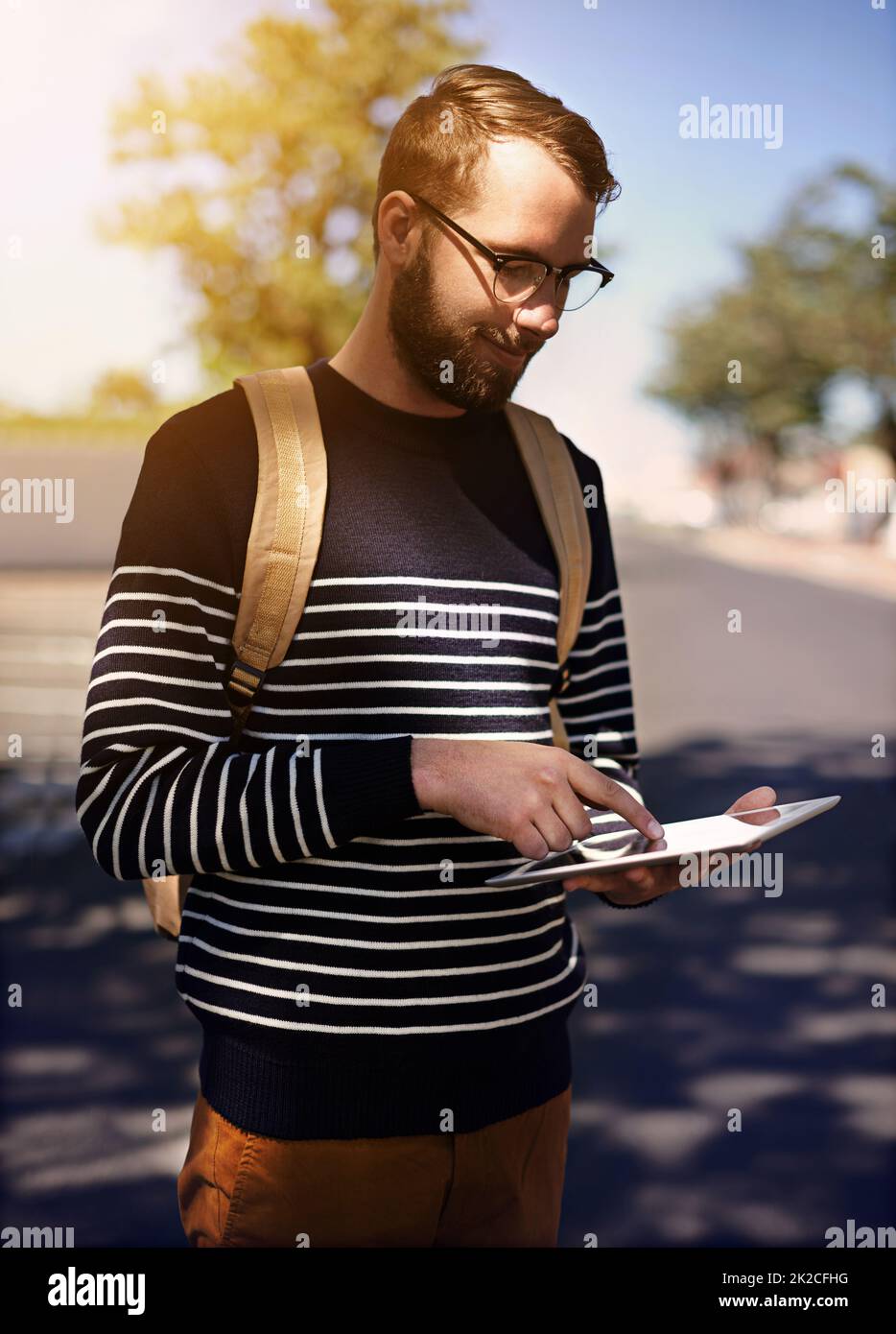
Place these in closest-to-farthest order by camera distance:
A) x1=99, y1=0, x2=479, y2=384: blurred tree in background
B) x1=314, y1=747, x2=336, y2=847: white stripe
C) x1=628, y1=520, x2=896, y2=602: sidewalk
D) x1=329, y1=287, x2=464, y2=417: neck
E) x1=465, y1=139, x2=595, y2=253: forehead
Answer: x1=314, y1=747, x2=336, y2=847: white stripe < x1=465, y1=139, x2=595, y2=253: forehead < x1=329, y1=287, x2=464, y2=417: neck < x1=99, y1=0, x2=479, y2=384: blurred tree in background < x1=628, y1=520, x2=896, y2=602: sidewalk

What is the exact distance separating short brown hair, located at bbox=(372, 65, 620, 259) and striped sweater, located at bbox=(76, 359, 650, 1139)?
0.91ft

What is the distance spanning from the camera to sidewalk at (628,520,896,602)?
27453mm

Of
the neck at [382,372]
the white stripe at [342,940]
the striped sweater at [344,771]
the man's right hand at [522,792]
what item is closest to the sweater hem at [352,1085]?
the striped sweater at [344,771]

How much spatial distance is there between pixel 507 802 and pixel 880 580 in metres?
27.4

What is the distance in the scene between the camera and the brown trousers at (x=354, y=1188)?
5.42ft

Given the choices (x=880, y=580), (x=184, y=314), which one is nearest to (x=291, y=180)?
(x=184, y=314)

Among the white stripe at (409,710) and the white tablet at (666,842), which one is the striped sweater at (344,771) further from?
the white tablet at (666,842)

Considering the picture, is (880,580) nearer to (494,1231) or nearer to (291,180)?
(291,180)

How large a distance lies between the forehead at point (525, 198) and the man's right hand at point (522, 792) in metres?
0.61

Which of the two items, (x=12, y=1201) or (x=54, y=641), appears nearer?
(x=12, y=1201)

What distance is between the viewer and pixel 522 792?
4.56ft

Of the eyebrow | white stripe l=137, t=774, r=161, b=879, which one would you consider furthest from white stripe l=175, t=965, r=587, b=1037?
the eyebrow

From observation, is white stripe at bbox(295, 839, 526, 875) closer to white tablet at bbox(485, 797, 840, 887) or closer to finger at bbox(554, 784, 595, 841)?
white tablet at bbox(485, 797, 840, 887)

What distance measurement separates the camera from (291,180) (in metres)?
10.9
